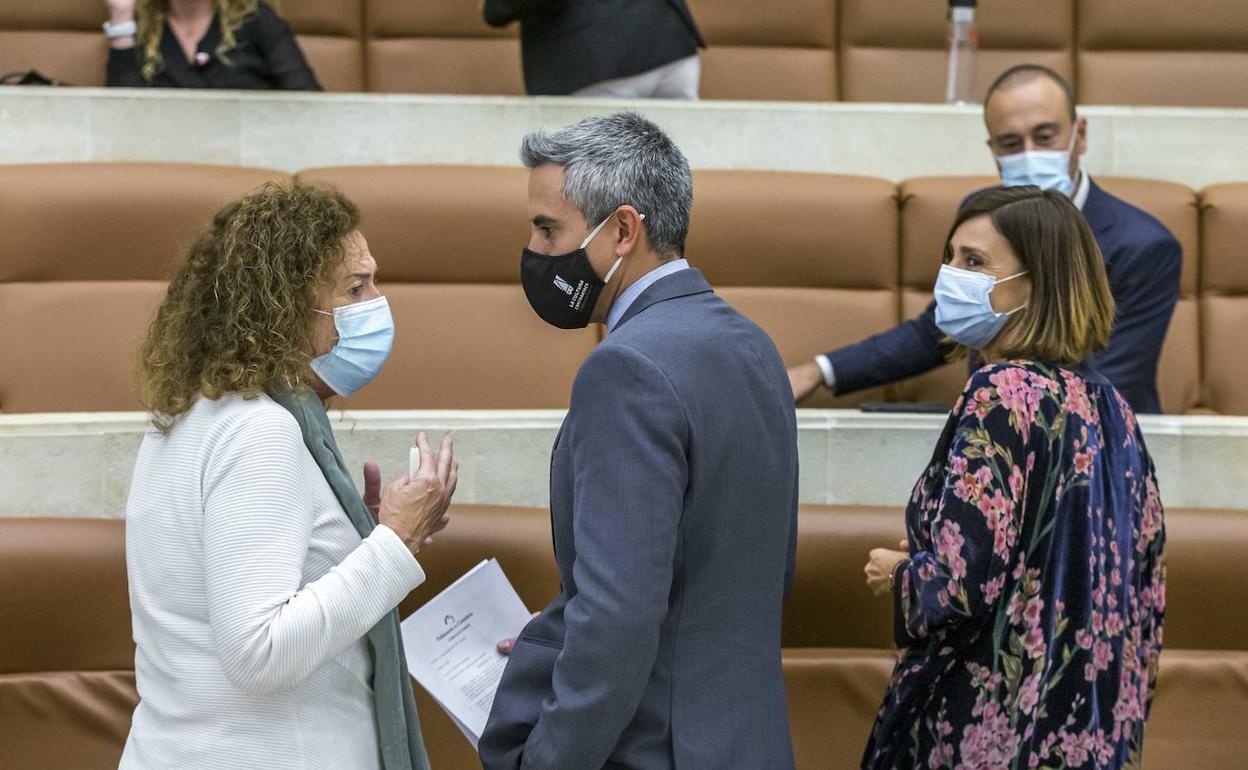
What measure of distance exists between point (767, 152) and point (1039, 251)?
→ 1883mm

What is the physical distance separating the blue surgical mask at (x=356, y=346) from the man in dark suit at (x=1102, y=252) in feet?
4.50

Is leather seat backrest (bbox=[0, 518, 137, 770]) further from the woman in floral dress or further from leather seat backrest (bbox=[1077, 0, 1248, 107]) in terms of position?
leather seat backrest (bbox=[1077, 0, 1248, 107])

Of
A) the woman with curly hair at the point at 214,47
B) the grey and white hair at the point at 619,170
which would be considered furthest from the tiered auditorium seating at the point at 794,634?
the woman with curly hair at the point at 214,47

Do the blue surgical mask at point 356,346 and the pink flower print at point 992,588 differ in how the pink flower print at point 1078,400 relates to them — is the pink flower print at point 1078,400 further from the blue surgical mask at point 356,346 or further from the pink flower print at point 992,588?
the blue surgical mask at point 356,346

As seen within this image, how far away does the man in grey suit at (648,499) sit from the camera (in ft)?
4.44

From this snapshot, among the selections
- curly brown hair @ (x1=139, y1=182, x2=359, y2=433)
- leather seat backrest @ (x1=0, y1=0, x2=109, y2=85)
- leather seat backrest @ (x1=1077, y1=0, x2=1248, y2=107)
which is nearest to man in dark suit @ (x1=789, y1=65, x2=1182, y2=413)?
curly brown hair @ (x1=139, y1=182, x2=359, y2=433)

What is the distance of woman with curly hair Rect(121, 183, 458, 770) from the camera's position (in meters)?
1.45

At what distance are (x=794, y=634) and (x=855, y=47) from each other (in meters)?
2.83

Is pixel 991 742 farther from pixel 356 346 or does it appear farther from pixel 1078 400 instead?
pixel 356 346

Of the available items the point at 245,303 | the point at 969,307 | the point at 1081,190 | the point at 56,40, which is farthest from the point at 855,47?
the point at 245,303

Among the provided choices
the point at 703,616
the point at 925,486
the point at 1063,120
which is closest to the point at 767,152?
the point at 1063,120

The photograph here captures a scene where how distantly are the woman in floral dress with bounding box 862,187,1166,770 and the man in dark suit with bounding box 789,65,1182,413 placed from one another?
1.00 metres

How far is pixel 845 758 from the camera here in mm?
2371

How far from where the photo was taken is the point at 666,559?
136 cm
